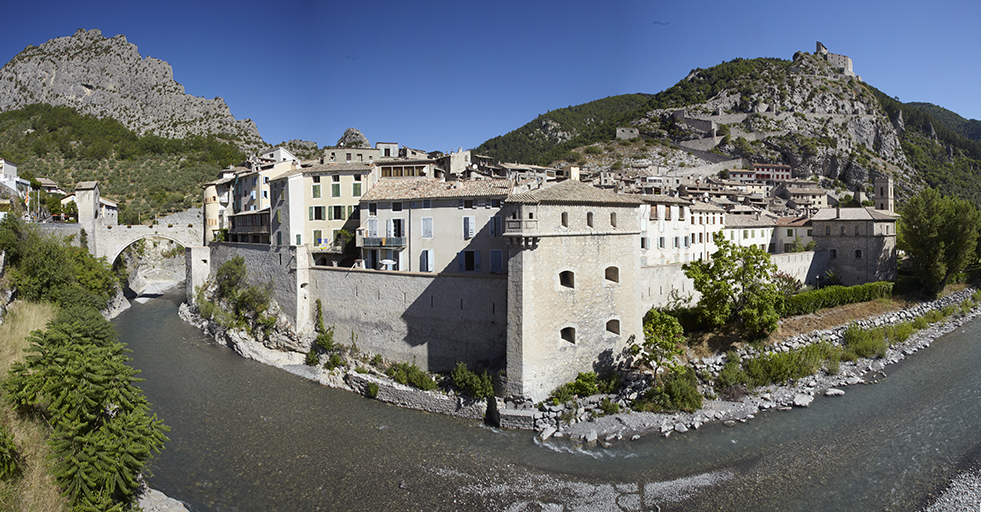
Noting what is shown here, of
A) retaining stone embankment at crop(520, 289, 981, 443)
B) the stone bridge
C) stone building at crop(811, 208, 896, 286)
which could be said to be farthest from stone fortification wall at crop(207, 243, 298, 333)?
stone building at crop(811, 208, 896, 286)

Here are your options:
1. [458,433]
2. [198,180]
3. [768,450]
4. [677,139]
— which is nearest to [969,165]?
[677,139]

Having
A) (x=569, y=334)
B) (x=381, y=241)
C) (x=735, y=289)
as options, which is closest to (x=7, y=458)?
(x=381, y=241)

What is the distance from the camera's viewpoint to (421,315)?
22.9 meters

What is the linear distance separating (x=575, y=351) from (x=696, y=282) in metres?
7.87

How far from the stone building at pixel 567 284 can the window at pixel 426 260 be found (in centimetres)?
647

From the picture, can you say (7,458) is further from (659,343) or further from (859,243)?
(859,243)

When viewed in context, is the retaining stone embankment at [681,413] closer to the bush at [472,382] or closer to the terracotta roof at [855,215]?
the bush at [472,382]

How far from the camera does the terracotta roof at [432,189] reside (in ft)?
76.5

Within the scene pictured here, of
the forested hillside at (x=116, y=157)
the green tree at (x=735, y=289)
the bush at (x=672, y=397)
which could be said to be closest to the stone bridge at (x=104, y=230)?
the forested hillside at (x=116, y=157)

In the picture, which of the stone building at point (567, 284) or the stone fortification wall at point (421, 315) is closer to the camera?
the stone building at point (567, 284)

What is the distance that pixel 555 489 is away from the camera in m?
15.0

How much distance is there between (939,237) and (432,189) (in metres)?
35.4

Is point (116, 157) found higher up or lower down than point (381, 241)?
higher up

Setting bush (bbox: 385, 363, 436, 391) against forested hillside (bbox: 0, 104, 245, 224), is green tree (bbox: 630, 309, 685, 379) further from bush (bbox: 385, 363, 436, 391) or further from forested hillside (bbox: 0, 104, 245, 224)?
forested hillside (bbox: 0, 104, 245, 224)
